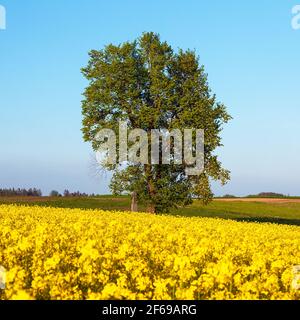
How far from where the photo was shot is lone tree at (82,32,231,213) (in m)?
42.6

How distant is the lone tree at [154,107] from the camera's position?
42.6 m

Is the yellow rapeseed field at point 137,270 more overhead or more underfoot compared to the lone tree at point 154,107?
more underfoot

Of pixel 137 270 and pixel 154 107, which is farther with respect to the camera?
pixel 154 107

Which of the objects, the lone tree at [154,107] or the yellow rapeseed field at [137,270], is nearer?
the yellow rapeseed field at [137,270]

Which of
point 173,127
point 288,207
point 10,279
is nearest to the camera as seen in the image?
point 10,279

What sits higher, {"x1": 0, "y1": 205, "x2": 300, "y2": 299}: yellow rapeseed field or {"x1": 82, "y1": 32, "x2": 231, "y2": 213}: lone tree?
{"x1": 82, "y1": 32, "x2": 231, "y2": 213}: lone tree

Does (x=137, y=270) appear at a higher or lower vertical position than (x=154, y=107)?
lower

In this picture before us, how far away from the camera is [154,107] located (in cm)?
4294

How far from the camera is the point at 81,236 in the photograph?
15062mm
